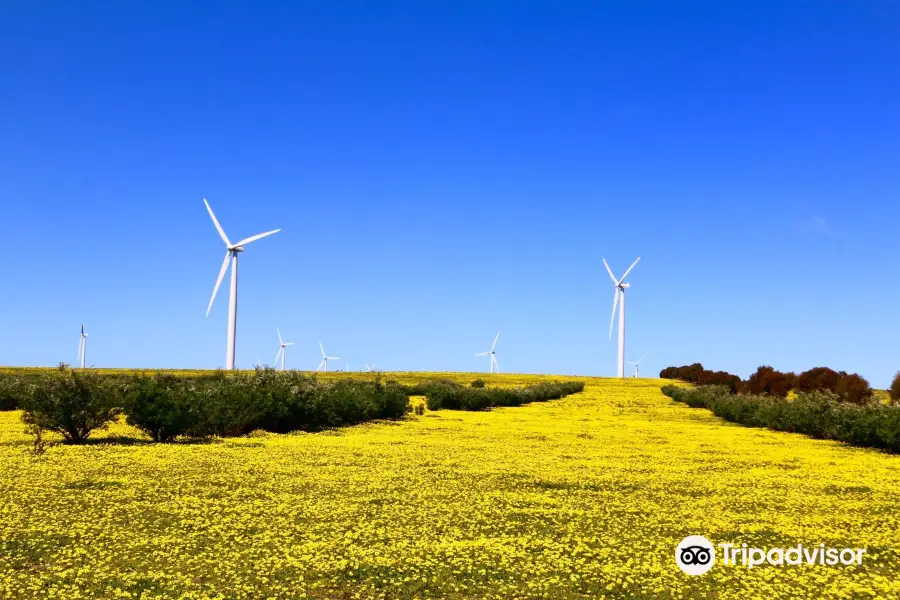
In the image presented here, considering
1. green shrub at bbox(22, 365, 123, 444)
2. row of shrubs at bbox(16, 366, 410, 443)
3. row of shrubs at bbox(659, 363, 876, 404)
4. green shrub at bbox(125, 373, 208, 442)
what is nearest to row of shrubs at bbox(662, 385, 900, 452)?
row of shrubs at bbox(659, 363, 876, 404)

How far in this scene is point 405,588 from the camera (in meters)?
7.95

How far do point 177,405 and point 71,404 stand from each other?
2.92 meters

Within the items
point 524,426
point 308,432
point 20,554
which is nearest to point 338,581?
point 20,554

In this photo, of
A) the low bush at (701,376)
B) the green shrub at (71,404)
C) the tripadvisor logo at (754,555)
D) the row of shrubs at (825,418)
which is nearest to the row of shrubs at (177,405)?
the green shrub at (71,404)

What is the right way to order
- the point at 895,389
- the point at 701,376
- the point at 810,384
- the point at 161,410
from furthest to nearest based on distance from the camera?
1. the point at 701,376
2. the point at 810,384
3. the point at 895,389
4. the point at 161,410

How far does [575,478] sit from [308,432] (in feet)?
49.2

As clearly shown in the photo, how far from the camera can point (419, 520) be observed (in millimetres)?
11344

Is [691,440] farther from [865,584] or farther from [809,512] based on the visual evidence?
[865,584]

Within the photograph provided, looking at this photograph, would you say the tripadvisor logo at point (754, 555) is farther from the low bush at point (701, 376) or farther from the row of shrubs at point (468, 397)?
the low bush at point (701, 376)

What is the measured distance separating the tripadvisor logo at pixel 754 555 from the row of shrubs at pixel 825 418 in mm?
18366

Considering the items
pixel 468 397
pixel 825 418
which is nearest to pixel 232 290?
pixel 468 397

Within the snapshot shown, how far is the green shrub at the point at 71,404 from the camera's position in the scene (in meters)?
21.3

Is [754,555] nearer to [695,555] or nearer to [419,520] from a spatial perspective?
[695,555]

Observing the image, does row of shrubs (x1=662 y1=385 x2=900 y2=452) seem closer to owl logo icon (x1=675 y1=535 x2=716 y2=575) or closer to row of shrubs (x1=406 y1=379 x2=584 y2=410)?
row of shrubs (x1=406 y1=379 x2=584 y2=410)
